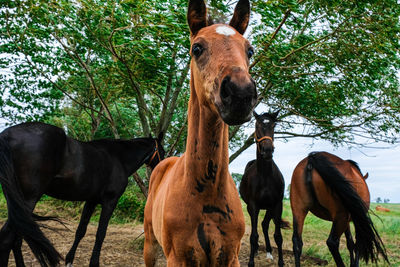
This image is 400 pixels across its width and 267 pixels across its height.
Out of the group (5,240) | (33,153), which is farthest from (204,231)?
(33,153)

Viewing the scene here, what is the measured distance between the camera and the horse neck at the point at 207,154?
1875mm

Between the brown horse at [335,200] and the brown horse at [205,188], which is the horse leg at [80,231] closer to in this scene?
the brown horse at [335,200]

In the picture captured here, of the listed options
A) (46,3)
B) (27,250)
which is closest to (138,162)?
(27,250)

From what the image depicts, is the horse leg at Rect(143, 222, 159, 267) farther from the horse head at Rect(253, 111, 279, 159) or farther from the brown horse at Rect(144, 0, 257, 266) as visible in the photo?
the horse head at Rect(253, 111, 279, 159)

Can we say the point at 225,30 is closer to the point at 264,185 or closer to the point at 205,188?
the point at 205,188

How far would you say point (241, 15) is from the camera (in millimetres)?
2195

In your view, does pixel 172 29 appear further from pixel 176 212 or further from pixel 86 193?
pixel 176 212

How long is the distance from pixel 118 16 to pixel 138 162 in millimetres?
3051

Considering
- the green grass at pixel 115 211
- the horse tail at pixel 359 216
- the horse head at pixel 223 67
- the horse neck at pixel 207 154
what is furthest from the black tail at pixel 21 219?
the green grass at pixel 115 211

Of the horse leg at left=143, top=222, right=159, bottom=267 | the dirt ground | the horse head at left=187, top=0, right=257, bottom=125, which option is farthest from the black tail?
the horse head at left=187, top=0, right=257, bottom=125

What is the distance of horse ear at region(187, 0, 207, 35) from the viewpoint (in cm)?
202

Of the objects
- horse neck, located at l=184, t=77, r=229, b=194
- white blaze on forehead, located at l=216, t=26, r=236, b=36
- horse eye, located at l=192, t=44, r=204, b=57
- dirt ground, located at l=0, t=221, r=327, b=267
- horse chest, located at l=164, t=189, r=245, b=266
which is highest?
white blaze on forehead, located at l=216, t=26, r=236, b=36

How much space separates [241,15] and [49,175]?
148 inches

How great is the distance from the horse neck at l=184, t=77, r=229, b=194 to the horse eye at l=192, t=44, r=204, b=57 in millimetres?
293
